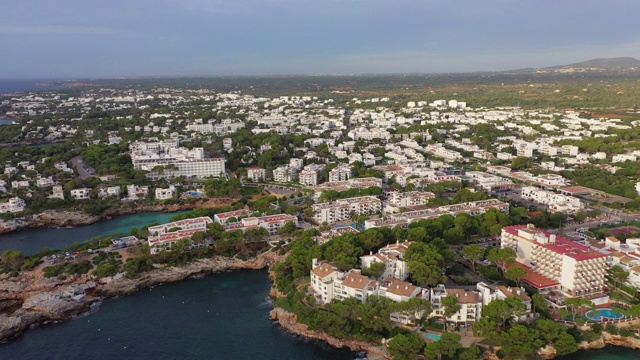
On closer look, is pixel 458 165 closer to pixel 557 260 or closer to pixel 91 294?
pixel 557 260

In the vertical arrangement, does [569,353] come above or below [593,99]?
below

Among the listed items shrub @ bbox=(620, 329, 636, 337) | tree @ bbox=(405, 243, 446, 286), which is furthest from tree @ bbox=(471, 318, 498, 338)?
shrub @ bbox=(620, 329, 636, 337)

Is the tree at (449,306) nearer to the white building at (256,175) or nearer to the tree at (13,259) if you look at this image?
the tree at (13,259)

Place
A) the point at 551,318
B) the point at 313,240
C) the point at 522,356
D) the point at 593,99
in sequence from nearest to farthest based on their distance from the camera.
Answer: the point at 522,356 < the point at 551,318 < the point at 313,240 < the point at 593,99

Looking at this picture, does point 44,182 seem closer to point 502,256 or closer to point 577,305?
point 502,256

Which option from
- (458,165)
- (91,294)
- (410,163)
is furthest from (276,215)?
(458,165)

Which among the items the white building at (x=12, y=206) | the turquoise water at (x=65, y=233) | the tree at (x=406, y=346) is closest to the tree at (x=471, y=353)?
the tree at (x=406, y=346)

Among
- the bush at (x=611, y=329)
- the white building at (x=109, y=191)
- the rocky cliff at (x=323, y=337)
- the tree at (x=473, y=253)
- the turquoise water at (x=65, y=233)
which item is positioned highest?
the white building at (x=109, y=191)
